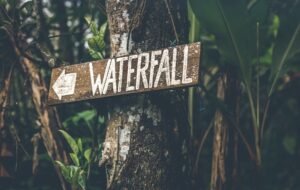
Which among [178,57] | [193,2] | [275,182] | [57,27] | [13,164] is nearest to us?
[178,57]

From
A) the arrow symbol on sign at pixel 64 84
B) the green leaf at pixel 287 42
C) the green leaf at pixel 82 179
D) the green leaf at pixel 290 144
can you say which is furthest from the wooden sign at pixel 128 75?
the green leaf at pixel 290 144

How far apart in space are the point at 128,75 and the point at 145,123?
0.41 feet

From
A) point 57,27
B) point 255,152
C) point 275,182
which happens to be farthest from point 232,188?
point 57,27

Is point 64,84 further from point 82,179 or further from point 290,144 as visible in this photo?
point 290,144

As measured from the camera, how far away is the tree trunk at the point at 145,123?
1.32 meters

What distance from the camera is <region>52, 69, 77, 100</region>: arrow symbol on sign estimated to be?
1432mm

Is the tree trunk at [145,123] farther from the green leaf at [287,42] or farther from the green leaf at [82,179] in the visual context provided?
the green leaf at [287,42]

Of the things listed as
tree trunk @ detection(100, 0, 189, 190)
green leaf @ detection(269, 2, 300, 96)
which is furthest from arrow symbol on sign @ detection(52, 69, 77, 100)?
green leaf @ detection(269, 2, 300, 96)

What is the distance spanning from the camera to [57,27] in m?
2.66

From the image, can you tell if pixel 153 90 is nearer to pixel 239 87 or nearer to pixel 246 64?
pixel 246 64

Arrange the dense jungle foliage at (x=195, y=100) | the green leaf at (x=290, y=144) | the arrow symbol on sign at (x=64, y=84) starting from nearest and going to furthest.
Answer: the arrow symbol on sign at (x=64, y=84) < the dense jungle foliage at (x=195, y=100) < the green leaf at (x=290, y=144)

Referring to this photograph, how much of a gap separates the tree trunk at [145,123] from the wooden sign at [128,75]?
0.06 meters

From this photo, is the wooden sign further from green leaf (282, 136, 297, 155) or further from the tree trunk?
green leaf (282, 136, 297, 155)

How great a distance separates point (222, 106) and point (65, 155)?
0.55 meters
